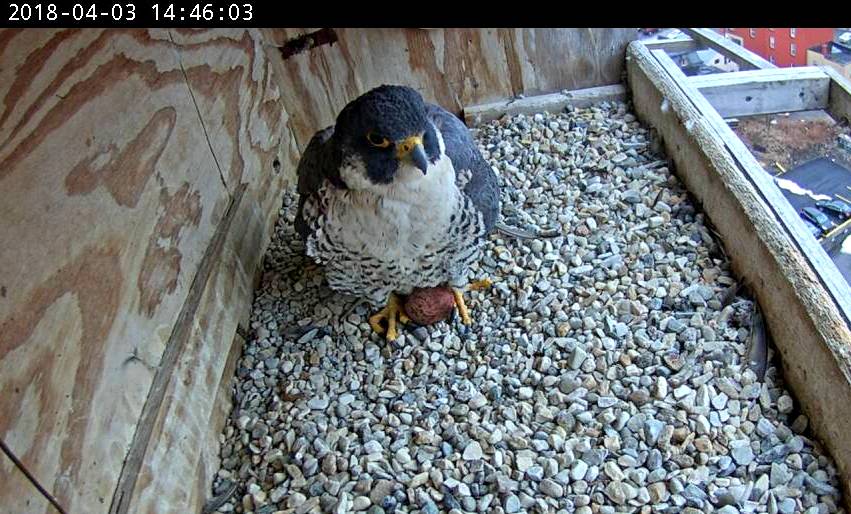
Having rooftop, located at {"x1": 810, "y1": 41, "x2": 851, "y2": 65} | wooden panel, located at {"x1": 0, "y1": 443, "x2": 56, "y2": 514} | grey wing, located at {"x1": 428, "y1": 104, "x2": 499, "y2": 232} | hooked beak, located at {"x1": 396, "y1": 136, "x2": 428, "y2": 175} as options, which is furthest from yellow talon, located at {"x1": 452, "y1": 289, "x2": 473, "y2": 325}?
rooftop, located at {"x1": 810, "y1": 41, "x2": 851, "y2": 65}

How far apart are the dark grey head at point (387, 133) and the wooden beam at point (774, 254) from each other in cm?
106

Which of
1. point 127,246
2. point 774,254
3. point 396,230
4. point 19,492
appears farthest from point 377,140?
point 774,254

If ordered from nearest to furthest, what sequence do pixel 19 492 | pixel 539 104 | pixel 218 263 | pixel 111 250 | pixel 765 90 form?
1. pixel 19 492
2. pixel 111 250
3. pixel 218 263
4. pixel 765 90
5. pixel 539 104

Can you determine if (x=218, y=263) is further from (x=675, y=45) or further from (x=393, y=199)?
(x=675, y=45)

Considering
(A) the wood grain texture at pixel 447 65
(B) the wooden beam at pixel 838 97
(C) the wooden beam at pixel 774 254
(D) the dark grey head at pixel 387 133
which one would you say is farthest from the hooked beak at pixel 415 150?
(B) the wooden beam at pixel 838 97

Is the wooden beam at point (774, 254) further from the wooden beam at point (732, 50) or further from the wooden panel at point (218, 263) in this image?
the wooden panel at point (218, 263)

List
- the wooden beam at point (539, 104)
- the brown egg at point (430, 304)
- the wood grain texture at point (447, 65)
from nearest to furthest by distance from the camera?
the brown egg at point (430, 304) → the wood grain texture at point (447, 65) → the wooden beam at point (539, 104)

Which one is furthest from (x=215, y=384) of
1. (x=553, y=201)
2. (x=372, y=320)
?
(x=553, y=201)

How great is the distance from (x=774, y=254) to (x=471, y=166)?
932 millimetres

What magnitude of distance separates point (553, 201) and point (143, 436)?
1.72 metres

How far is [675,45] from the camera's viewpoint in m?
3.13

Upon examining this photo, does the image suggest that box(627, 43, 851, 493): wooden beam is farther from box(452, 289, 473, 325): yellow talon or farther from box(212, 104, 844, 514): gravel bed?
box(452, 289, 473, 325): yellow talon

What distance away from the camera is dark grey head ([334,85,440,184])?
5.77 feet

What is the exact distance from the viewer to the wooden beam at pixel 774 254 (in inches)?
69.1
